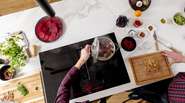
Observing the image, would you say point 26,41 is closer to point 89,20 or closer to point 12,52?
point 12,52

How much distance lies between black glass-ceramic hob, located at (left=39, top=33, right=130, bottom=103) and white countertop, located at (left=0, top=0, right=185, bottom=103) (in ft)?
0.15

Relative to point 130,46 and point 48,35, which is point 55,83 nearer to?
point 48,35

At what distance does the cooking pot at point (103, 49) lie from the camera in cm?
131

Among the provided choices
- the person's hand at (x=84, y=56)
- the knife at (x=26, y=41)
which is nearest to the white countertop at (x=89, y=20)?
the knife at (x=26, y=41)

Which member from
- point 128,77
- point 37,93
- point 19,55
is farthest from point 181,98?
point 19,55

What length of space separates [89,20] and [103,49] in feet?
0.75

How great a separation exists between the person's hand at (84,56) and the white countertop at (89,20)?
0.40 ft

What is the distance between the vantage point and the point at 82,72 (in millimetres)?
1347

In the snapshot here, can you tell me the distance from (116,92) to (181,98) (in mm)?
321

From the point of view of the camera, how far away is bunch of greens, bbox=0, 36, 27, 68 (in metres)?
1.33

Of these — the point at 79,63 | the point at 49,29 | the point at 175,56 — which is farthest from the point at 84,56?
the point at 175,56

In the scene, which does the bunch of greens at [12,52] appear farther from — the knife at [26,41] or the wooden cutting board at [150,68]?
the wooden cutting board at [150,68]

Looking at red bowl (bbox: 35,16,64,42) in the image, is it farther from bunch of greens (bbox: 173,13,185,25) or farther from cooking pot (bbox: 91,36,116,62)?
bunch of greens (bbox: 173,13,185,25)

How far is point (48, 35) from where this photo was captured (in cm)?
142
